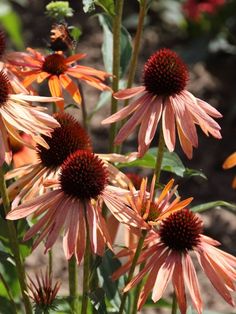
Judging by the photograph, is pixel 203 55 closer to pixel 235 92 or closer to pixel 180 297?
pixel 235 92

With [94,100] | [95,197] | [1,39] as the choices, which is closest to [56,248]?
[94,100]

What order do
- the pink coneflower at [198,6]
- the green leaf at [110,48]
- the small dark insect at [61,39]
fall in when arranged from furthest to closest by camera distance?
the pink coneflower at [198,6], the green leaf at [110,48], the small dark insect at [61,39]

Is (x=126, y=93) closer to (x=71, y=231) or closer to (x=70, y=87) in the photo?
(x=70, y=87)

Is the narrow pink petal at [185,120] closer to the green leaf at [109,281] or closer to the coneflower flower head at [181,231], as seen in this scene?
the coneflower flower head at [181,231]

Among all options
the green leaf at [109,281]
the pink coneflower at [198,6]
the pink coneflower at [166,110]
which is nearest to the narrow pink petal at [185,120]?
the pink coneflower at [166,110]

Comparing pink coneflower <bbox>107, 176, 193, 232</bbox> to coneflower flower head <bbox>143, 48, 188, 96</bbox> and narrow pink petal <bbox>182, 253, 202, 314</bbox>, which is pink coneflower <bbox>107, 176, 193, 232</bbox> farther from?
coneflower flower head <bbox>143, 48, 188, 96</bbox>

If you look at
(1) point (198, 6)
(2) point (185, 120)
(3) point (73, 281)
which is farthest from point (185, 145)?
(1) point (198, 6)
